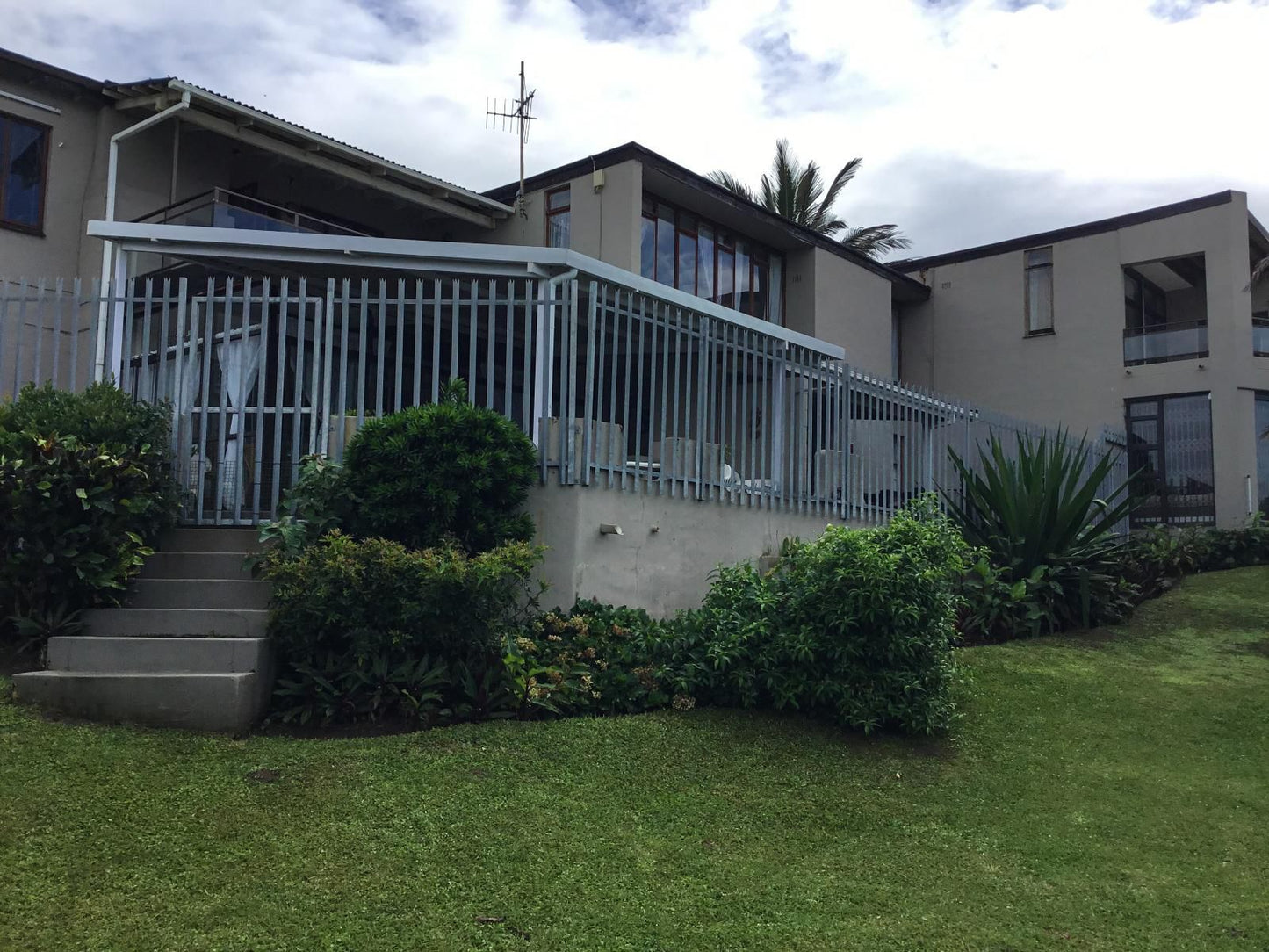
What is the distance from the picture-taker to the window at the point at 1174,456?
19625mm

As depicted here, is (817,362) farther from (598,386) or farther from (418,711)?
(418,711)

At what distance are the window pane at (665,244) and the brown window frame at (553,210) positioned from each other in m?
1.50

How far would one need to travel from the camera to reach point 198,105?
571 inches

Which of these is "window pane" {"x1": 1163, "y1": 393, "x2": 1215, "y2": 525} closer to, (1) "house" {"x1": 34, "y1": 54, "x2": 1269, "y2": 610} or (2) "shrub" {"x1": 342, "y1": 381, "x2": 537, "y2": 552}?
(1) "house" {"x1": 34, "y1": 54, "x2": 1269, "y2": 610}

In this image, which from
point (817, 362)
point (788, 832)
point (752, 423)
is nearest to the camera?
point (788, 832)

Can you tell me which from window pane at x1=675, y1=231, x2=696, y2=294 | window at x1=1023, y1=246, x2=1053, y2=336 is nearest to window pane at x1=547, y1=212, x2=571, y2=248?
window pane at x1=675, y1=231, x2=696, y2=294

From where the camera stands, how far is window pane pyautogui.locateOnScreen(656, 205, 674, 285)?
18.2m

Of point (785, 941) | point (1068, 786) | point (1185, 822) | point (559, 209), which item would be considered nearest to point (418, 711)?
point (785, 941)

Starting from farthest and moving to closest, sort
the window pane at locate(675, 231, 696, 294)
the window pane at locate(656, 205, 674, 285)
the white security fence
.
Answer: the window pane at locate(675, 231, 696, 294), the window pane at locate(656, 205, 674, 285), the white security fence

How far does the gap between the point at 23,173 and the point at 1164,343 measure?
63.5ft

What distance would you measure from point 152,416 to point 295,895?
463 centimetres

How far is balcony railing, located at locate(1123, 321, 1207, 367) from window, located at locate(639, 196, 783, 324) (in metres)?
6.74

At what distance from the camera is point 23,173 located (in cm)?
1503

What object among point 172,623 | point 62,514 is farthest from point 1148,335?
point 62,514
